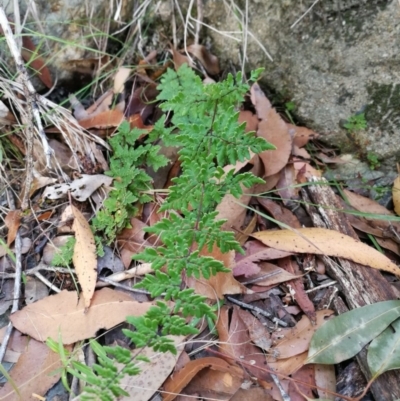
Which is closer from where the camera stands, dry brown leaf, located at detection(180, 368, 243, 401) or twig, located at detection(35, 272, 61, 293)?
dry brown leaf, located at detection(180, 368, 243, 401)

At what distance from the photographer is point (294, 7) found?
2.18 m

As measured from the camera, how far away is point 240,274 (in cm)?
181

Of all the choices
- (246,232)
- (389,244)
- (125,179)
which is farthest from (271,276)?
(125,179)

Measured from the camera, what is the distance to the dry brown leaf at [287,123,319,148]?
222 centimetres

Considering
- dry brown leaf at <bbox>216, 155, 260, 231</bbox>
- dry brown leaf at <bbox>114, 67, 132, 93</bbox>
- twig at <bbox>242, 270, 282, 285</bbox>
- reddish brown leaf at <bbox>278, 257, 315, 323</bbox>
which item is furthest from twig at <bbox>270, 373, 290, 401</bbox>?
dry brown leaf at <bbox>114, 67, 132, 93</bbox>

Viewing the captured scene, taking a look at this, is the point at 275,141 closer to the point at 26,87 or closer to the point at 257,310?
the point at 257,310

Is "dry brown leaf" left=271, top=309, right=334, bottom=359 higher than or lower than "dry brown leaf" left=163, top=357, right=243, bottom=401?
higher

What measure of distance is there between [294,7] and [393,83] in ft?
2.07

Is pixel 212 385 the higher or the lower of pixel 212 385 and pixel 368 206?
the lower

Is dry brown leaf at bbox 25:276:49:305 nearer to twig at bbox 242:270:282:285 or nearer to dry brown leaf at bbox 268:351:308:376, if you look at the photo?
twig at bbox 242:270:282:285

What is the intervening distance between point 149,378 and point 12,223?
926 mm

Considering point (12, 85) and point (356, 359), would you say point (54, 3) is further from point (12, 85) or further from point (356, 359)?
point (356, 359)

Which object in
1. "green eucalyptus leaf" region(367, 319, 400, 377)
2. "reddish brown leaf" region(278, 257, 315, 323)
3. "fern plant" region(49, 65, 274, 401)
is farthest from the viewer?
"reddish brown leaf" region(278, 257, 315, 323)

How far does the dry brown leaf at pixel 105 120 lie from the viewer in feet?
7.04
